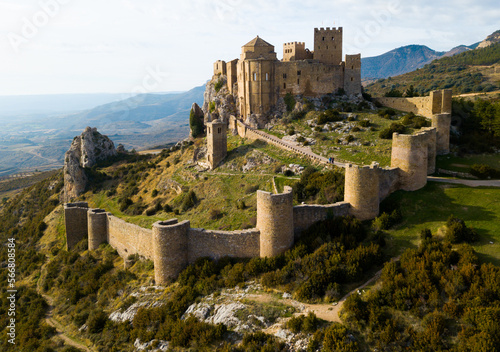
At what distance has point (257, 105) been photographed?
43344 mm

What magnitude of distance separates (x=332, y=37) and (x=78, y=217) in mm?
34394

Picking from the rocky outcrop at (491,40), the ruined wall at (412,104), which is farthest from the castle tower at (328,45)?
the rocky outcrop at (491,40)

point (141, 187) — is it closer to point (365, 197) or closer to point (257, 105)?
point (257, 105)

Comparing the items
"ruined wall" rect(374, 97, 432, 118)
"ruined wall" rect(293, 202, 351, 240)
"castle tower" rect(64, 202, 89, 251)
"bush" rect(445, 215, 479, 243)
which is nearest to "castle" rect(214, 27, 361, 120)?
"ruined wall" rect(374, 97, 432, 118)

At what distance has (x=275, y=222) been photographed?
17578 mm

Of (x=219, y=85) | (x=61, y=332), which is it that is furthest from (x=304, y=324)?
(x=219, y=85)

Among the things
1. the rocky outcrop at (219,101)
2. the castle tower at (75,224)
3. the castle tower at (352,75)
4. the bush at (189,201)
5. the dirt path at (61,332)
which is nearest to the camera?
the dirt path at (61,332)

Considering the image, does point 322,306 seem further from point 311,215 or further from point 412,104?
point 412,104

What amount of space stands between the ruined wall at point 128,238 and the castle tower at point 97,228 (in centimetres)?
71

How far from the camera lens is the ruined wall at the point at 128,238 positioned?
21609 millimetres

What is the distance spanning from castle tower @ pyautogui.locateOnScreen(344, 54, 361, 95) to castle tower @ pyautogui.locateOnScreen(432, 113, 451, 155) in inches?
750

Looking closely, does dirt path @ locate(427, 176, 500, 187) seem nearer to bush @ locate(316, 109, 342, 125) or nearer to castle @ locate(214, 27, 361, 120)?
bush @ locate(316, 109, 342, 125)

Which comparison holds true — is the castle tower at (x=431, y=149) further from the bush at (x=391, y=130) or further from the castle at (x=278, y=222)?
the bush at (x=391, y=130)

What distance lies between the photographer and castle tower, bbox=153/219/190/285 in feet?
61.1
